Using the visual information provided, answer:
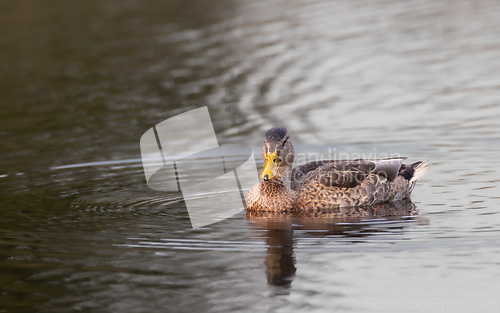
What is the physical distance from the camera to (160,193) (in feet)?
33.6

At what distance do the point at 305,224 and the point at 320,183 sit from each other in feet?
3.22

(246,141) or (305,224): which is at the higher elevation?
(246,141)

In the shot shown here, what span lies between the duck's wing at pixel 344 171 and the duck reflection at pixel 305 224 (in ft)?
1.23

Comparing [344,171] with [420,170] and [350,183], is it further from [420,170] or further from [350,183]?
[420,170]

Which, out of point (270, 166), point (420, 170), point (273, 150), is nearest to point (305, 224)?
point (270, 166)

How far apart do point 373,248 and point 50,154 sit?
7076 mm

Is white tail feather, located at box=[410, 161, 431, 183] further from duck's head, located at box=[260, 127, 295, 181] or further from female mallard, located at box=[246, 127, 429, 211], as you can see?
duck's head, located at box=[260, 127, 295, 181]

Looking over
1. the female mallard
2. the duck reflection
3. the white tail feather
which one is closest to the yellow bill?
the female mallard

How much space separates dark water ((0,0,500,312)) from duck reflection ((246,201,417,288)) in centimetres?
4

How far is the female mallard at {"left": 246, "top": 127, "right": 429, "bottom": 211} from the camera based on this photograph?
919 centimetres

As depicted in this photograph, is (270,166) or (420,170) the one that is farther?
(420,170)

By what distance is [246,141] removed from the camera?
42.5 ft

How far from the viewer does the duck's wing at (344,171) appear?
9.52 meters

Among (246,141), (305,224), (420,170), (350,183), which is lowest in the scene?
(305,224)
